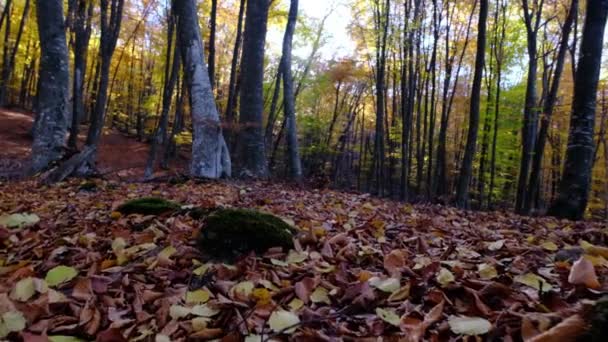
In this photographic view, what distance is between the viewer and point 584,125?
494 centimetres

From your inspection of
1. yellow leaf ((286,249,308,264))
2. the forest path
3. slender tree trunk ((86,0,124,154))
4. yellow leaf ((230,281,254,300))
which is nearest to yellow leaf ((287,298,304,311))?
yellow leaf ((230,281,254,300))

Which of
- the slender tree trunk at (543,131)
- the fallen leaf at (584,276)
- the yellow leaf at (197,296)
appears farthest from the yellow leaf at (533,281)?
the slender tree trunk at (543,131)

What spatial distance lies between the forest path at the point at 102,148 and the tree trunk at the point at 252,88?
7043mm

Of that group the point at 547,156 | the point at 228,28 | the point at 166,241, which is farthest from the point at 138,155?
the point at 547,156

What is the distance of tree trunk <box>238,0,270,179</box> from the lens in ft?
23.9

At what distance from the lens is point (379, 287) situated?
1566mm

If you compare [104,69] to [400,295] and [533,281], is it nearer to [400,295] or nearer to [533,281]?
[400,295]

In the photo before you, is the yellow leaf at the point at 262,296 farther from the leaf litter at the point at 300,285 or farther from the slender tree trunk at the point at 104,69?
the slender tree trunk at the point at 104,69

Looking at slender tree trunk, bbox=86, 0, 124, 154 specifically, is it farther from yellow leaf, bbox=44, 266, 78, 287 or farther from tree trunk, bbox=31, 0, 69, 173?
yellow leaf, bbox=44, 266, 78, 287

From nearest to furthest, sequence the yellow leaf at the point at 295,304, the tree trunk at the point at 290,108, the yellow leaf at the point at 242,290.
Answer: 1. the yellow leaf at the point at 295,304
2. the yellow leaf at the point at 242,290
3. the tree trunk at the point at 290,108

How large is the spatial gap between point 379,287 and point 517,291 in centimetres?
51

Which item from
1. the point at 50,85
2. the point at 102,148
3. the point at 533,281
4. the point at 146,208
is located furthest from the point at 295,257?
the point at 102,148

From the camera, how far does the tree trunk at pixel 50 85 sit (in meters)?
6.30

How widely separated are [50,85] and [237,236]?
19.6 ft
